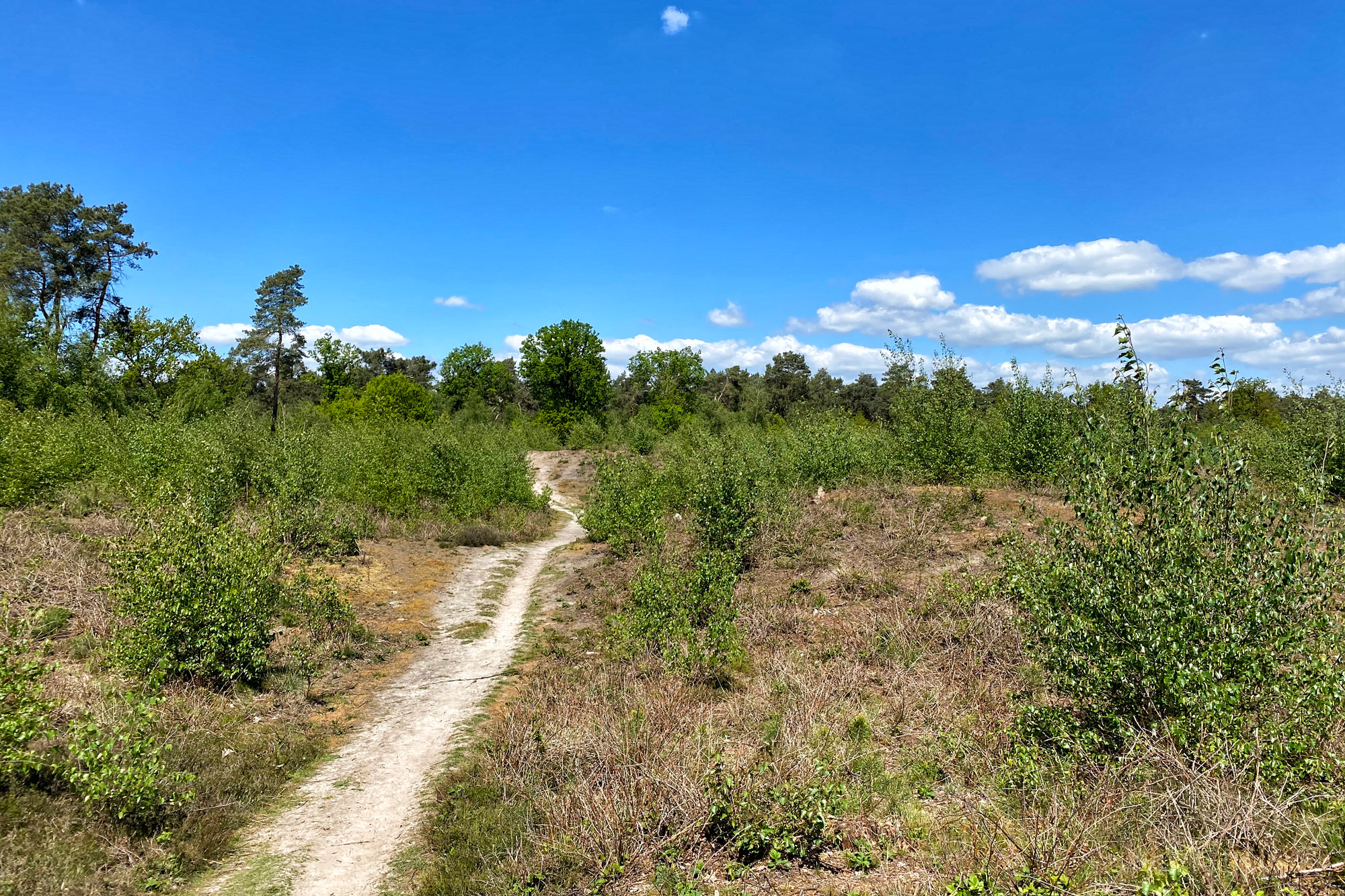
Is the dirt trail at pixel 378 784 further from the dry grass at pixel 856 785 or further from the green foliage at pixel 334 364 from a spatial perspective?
the green foliage at pixel 334 364

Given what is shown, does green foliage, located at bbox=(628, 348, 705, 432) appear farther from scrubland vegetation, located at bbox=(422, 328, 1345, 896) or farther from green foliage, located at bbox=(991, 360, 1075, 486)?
scrubland vegetation, located at bbox=(422, 328, 1345, 896)

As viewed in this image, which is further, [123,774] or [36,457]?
[36,457]

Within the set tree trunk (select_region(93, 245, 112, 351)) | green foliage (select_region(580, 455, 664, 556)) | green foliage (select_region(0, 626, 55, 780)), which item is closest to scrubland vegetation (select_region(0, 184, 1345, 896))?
green foliage (select_region(0, 626, 55, 780))

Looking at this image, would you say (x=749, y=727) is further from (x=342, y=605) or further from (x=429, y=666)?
(x=342, y=605)

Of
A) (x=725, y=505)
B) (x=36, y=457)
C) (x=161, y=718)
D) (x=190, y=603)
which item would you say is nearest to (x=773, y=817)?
(x=161, y=718)

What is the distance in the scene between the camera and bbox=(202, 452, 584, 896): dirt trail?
5.13 m

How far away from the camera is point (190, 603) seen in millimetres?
7914

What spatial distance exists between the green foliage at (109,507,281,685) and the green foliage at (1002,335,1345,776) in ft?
28.6

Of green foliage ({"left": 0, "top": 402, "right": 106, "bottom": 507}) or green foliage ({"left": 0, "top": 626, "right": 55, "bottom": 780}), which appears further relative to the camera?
green foliage ({"left": 0, "top": 402, "right": 106, "bottom": 507})

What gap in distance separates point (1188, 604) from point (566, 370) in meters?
47.7

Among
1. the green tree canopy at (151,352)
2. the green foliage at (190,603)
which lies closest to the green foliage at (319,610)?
the green foliage at (190,603)

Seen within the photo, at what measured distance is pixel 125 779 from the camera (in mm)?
5039

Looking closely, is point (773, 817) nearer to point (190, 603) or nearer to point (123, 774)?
point (123, 774)

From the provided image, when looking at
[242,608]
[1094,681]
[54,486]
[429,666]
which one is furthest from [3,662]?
[54,486]
